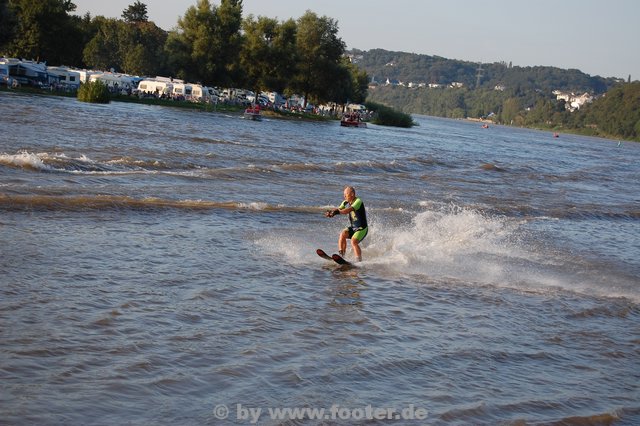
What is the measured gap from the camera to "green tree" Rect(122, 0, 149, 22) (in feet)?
545

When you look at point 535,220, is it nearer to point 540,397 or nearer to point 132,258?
point 132,258

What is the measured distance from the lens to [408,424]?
302 inches

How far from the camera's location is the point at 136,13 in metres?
167

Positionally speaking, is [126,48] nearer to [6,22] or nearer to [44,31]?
[44,31]

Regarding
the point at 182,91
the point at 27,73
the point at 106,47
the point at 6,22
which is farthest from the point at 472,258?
the point at 106,47

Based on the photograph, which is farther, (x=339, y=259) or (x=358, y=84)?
(x=358, y=84)

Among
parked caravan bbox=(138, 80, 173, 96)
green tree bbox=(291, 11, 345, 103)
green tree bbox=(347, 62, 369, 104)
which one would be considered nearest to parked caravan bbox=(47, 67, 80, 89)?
parked caravan bbox=(138, 80, 173, 96)

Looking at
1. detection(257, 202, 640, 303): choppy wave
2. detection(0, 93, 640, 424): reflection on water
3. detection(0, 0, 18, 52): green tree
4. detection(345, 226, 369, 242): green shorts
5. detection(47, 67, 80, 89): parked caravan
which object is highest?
detection(0, 0, 18, 52): green tree

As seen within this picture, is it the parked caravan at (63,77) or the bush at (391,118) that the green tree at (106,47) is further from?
the bush at (391,118)

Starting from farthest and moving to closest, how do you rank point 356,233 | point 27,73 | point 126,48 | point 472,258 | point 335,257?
point 126,48 < point 27,73 < point 472,258 < point 356,233 < point 335,257

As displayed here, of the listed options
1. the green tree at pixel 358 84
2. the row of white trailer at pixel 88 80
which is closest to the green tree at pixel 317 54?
the row of white trailer at pixel 88 80

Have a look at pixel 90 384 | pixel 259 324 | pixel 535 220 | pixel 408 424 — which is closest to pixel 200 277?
pixel 259 324

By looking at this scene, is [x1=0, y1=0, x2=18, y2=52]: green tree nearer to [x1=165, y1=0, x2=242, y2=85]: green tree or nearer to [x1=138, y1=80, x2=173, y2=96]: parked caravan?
[x1=138, y1=80, x2=173, y2=96]: parked caravan

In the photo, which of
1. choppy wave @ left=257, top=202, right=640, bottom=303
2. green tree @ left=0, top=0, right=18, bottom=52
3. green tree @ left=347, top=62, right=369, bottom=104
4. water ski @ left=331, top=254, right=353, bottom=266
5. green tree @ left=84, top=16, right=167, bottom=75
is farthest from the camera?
green tree @ left=347, top=62, right=369, bottom=104
